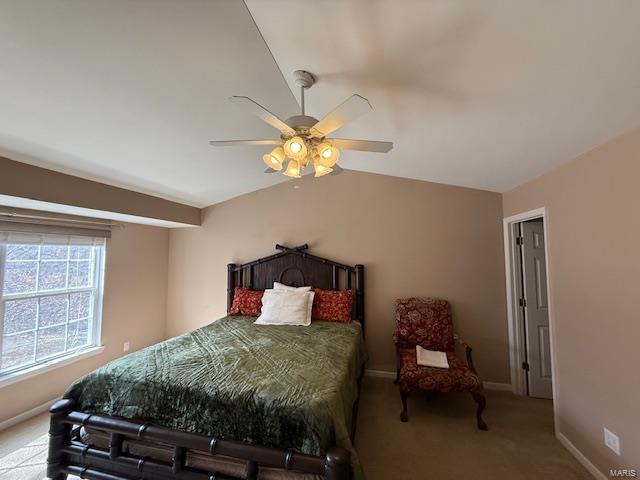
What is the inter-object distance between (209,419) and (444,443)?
6.07ft

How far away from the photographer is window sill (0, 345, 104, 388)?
7.76 ft

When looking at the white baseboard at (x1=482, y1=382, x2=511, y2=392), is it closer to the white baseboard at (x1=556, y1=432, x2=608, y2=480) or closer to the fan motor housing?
the white baseboard at (x1=556, y1=432, x2=608, y2=480)

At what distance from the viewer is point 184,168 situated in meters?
2.72

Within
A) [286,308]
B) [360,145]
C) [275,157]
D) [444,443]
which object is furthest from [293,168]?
[444,443]

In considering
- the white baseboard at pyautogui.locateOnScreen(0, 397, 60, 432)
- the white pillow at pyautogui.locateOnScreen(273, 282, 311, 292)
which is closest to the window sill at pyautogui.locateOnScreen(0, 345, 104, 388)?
the white baseboard at pyautogui.locateOnScreen(0, 397, 60, 432)

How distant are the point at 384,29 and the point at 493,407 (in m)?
3.30

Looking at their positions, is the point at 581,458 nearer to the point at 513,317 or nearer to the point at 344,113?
the point at 513,317

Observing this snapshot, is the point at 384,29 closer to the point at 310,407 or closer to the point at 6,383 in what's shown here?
the point at 310,407

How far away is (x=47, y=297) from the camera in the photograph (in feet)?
9.08

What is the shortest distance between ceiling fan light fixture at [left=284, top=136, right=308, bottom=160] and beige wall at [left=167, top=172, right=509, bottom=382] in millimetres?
1815

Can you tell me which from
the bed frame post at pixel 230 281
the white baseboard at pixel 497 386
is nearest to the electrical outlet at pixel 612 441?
the white baseboard at pixel 497 386

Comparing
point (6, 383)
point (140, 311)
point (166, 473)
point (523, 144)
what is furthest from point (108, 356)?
point (523, 144)

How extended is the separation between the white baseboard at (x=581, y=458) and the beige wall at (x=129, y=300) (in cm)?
465

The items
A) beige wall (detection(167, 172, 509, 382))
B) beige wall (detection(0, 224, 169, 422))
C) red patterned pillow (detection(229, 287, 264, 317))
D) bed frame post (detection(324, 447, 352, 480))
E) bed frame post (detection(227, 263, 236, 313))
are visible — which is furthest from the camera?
bed frame post (detection(227, 263, 236, 313))
